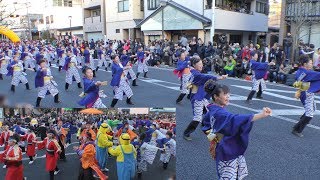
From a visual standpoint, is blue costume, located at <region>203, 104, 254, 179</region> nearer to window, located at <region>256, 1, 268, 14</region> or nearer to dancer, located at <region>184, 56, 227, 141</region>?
dancer, located at <region>184, 56, 227, 141</region>

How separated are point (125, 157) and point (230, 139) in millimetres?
1253

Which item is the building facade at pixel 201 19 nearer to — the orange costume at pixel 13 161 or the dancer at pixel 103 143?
the dancer at pixel 103 143

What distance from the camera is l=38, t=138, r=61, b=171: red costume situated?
364 centimetres

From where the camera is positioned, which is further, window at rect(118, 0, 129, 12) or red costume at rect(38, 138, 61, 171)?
window at rect(118, 0, 129, 12)

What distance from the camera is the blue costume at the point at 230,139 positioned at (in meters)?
3.21

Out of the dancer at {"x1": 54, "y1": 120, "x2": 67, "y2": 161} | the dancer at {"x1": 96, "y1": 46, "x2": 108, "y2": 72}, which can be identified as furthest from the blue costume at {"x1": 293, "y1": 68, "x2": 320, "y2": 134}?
the dancer at {"x1": 96, "y1": 46, "x2": 108, "y2": 72}

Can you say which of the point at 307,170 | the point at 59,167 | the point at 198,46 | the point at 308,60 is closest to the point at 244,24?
the point at 198,46

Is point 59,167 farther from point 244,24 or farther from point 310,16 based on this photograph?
point 244,24

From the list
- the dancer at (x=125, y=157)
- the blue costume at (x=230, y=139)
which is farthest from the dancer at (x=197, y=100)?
the blue costume at (x=230, y=139)

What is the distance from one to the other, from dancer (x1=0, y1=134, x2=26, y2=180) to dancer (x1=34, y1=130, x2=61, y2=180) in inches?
9.9

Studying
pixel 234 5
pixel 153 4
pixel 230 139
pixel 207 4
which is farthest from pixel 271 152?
pixel 234 5

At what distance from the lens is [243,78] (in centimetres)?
1434

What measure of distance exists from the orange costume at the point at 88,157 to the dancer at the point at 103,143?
0.32 feet

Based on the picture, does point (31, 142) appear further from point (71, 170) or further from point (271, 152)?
point (271, 152)
